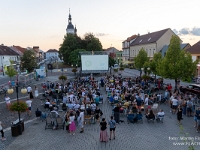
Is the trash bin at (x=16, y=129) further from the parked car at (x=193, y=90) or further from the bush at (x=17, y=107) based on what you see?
the parked car at (x=193, y=90)

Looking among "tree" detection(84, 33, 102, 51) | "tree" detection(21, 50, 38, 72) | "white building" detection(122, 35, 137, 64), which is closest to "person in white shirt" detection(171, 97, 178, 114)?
"tree" detection(21, 50, 38, 72)

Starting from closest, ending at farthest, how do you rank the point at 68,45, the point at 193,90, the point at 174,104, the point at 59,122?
the point at 59,122
the point at 174,104
the point at 193,90
the point at 68,45

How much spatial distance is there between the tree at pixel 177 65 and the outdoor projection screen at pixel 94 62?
16.8m

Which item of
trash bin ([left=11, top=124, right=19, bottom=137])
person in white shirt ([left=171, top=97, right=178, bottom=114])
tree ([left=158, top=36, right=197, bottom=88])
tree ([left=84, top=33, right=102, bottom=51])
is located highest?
tree ([left=84, top=33, right=102, bottom=51])

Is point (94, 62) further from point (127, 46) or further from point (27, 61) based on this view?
point (127, 46)

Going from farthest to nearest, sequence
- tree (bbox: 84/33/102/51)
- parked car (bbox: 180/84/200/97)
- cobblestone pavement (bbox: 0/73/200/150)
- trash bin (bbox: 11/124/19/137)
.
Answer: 1. tree (bbox: 84/33/102/51)
2. parked car (bbox: 180/84/200/97)
3. trash bin (bbox: 11/124/19/137)
4. cobblestone pavement (bbox: 0/73/200/150)

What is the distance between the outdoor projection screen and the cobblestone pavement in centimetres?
2591

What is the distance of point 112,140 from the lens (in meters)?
10.3

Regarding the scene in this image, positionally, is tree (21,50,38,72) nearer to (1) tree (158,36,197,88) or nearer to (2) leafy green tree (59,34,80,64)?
(2) leafy green tree (59,34,80,64)

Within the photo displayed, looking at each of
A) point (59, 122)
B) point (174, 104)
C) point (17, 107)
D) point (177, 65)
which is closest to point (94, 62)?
point (177, 65)

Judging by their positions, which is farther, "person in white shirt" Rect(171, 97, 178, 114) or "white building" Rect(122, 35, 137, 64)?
"white building" Rect(122, 35, 137, 64)

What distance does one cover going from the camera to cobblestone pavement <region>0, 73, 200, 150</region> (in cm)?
955

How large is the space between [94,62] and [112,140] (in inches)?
1136

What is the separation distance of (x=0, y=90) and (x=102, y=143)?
1849 cm
